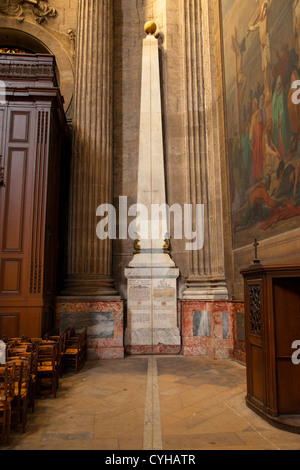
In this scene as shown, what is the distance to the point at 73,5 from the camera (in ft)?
38.2

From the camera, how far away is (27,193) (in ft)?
25.9

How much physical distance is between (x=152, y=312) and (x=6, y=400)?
19.0 feet

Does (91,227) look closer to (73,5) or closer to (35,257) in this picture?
(35,257)

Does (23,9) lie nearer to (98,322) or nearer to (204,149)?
(204,149)

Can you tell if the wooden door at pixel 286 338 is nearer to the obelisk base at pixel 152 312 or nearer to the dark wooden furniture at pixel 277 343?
the dark wooden furniture at pixel 277 343

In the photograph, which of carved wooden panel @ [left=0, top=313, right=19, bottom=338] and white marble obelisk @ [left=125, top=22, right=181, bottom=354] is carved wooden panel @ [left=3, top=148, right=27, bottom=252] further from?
white marble obelisk @ [left=125, top=22, right=181, bottom=354]

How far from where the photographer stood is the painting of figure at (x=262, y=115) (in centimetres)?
548

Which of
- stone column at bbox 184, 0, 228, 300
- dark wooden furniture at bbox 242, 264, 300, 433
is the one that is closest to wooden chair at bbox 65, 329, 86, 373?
stone column at bbox 184, 0, 228, 300

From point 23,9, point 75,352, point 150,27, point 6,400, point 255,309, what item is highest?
point 23,9

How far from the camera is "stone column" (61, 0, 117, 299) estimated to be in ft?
30.6

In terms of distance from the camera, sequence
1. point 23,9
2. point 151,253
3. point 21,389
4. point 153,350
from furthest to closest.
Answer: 1. point 23,9
2. point 151,253
3. point 153,350
4. point 21,389

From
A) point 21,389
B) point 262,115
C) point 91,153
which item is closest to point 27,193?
point 91,153

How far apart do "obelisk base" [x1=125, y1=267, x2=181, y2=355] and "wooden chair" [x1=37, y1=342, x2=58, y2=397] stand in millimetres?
3339
